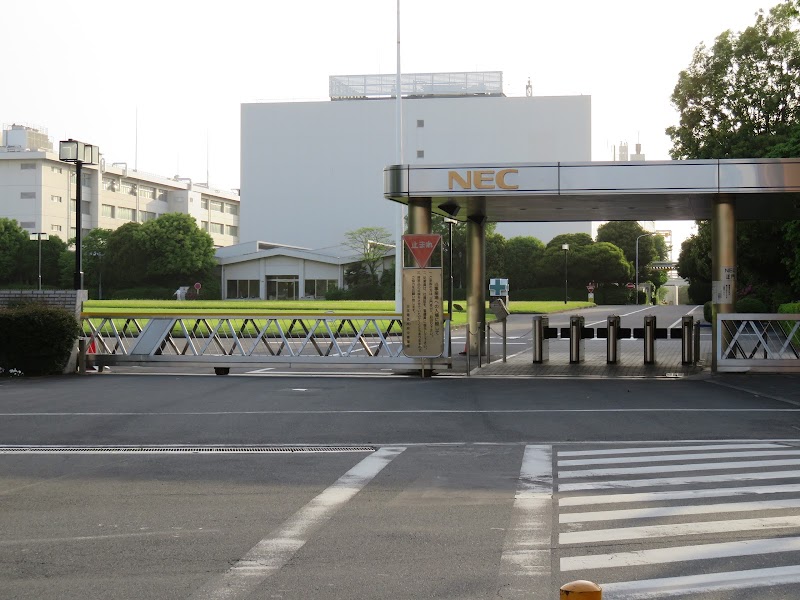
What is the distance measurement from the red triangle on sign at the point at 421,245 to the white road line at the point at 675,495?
39.8 ft

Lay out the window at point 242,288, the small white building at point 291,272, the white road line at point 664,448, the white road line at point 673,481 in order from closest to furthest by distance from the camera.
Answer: the white road line at point 673,481
the white road line at point 664,448
the small white building at point 291,272
the window at point 242,288

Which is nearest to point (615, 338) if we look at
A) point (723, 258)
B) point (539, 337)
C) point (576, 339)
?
point (576, 339)

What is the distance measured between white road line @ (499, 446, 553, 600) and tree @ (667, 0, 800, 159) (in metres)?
36.9

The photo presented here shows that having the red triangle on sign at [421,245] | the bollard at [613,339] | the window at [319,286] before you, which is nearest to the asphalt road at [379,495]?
the red triangle on sign at [421,245]

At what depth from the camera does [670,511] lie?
7742 millimetres

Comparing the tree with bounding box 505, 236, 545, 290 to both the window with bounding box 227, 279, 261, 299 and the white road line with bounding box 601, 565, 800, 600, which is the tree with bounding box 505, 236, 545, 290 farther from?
the white road line with bounding box 601, 565, 800, 600

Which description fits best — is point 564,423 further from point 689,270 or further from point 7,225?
point 7,225

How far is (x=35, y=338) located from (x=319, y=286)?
255 ft

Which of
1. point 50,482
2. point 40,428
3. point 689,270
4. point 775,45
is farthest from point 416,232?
point 689,270

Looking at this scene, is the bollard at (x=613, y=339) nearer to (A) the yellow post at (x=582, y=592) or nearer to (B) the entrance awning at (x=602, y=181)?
(B) the entrance awning at (x=602, y=181)

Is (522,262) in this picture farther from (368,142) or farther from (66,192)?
(66,192)

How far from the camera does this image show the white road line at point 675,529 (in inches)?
272

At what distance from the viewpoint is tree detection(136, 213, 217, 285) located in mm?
94188

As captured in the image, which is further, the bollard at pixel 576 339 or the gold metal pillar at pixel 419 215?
the bollard at pixel 576 339
